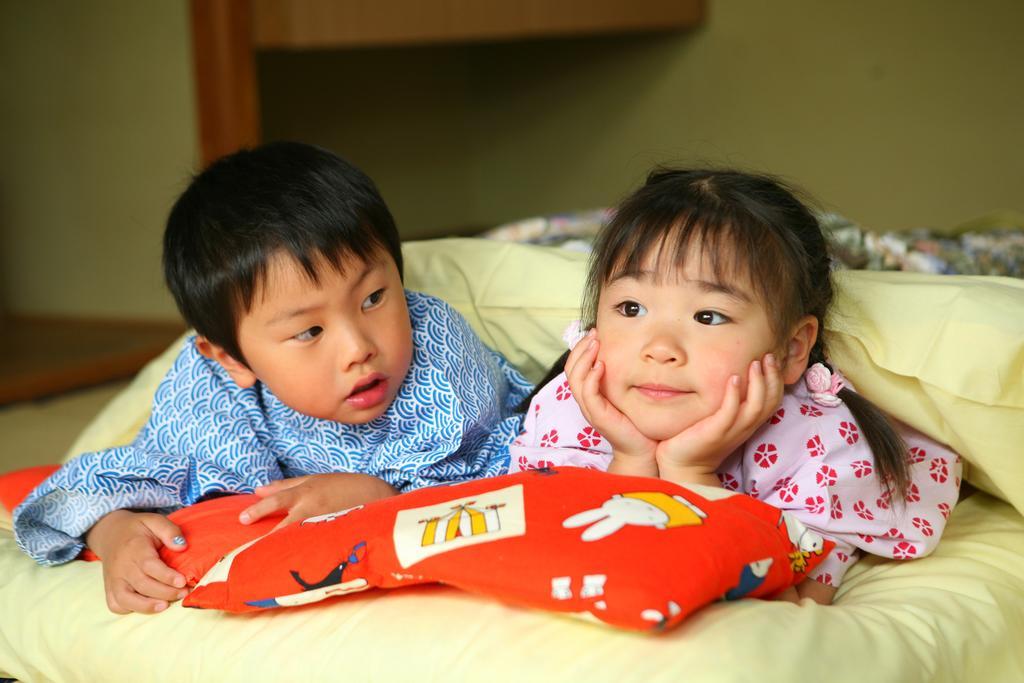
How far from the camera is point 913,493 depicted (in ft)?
3.41

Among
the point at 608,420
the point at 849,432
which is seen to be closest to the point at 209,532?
the point at 608,420

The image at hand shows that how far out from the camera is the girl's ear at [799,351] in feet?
3.41

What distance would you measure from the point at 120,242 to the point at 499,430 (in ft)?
8.18

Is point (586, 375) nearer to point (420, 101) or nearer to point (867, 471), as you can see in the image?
point (867, 471)

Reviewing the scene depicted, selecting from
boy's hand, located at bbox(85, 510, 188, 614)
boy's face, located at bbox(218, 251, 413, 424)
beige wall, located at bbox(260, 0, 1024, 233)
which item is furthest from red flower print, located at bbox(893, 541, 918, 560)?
beige wall, located at bbox(260, 0, 1024, 233)

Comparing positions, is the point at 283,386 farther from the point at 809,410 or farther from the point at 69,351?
the point at 69,351

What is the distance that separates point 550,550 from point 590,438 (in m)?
0.32

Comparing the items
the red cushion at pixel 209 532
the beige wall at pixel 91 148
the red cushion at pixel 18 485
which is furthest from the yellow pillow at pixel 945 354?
the beige wall at pixel 91 148

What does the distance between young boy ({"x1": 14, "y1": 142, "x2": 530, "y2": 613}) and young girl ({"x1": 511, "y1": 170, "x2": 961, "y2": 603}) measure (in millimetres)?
223

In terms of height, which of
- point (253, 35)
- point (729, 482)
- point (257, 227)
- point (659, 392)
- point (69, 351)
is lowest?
point (69, 351)

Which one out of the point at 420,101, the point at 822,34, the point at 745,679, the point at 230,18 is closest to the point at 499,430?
the point at 745,679

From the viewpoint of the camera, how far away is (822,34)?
364 centimetres

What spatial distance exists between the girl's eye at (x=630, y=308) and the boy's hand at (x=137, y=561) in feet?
1.55

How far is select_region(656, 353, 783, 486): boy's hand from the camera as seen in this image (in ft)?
3.17
